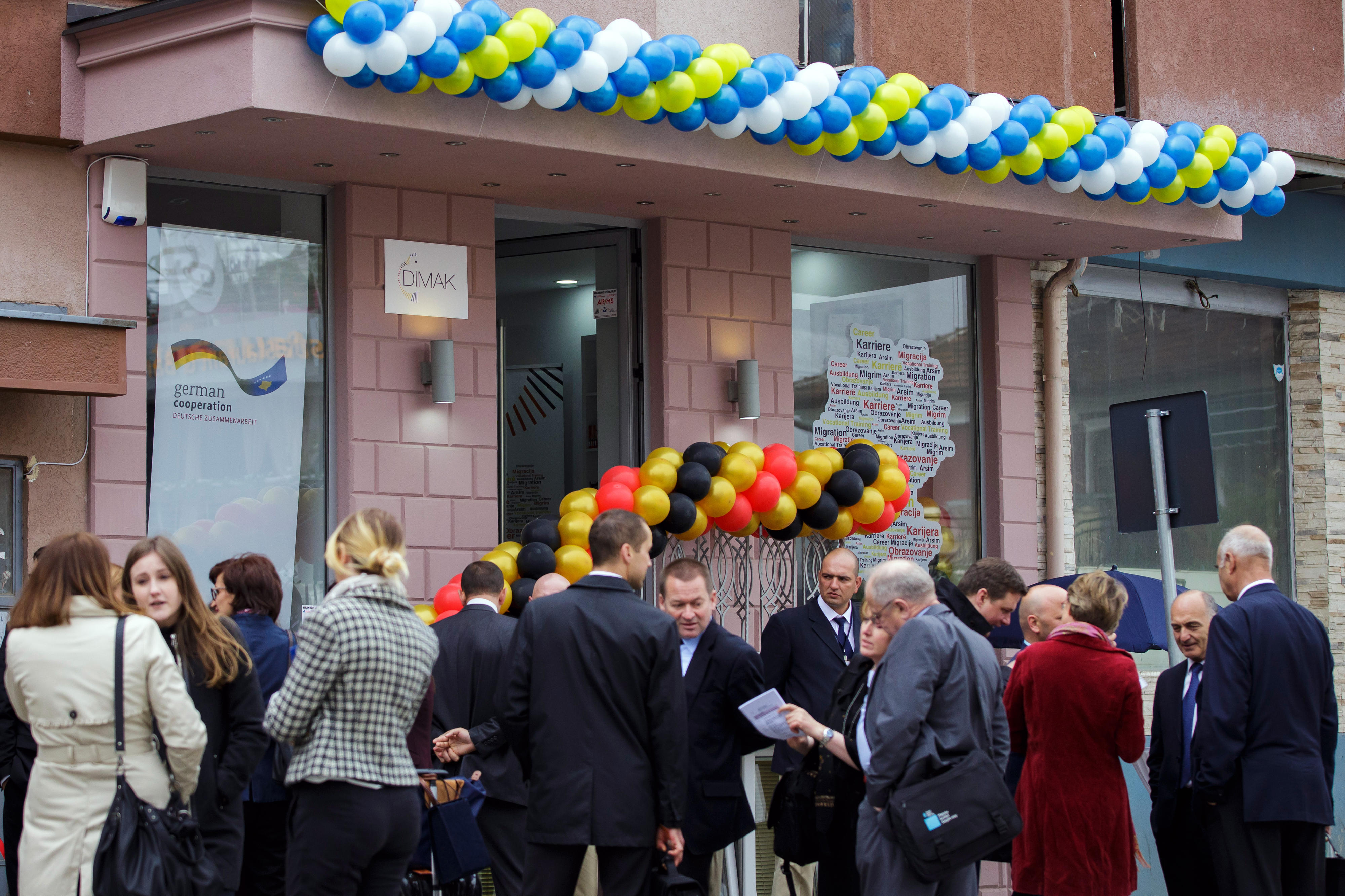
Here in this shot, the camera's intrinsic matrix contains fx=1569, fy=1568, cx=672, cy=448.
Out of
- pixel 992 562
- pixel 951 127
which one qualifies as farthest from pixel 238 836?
pixel 951 127

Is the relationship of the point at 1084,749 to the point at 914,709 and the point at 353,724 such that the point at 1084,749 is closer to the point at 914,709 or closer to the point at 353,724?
the point at 914,709

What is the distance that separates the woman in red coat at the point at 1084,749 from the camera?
661 centimetres

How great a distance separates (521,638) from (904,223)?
19.1 feet

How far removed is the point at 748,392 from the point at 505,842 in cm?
416

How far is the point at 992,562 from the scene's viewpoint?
7727 mm

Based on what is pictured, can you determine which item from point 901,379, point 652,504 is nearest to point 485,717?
point 652,504

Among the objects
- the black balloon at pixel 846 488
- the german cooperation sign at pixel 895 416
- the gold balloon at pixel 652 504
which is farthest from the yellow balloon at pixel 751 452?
the german cooperation sign at pixel 895 416

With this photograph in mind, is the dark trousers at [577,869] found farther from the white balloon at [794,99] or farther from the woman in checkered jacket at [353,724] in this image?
the white balloon at [794,99]

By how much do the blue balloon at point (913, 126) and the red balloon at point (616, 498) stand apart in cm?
267

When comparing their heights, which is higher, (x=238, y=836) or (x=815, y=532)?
(x=815, y=532)

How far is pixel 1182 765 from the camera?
721cm

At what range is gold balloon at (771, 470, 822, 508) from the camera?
9.62m

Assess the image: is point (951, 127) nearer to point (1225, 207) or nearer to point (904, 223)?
point (904, 223)

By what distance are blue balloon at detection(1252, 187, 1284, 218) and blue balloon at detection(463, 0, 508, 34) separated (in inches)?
225
